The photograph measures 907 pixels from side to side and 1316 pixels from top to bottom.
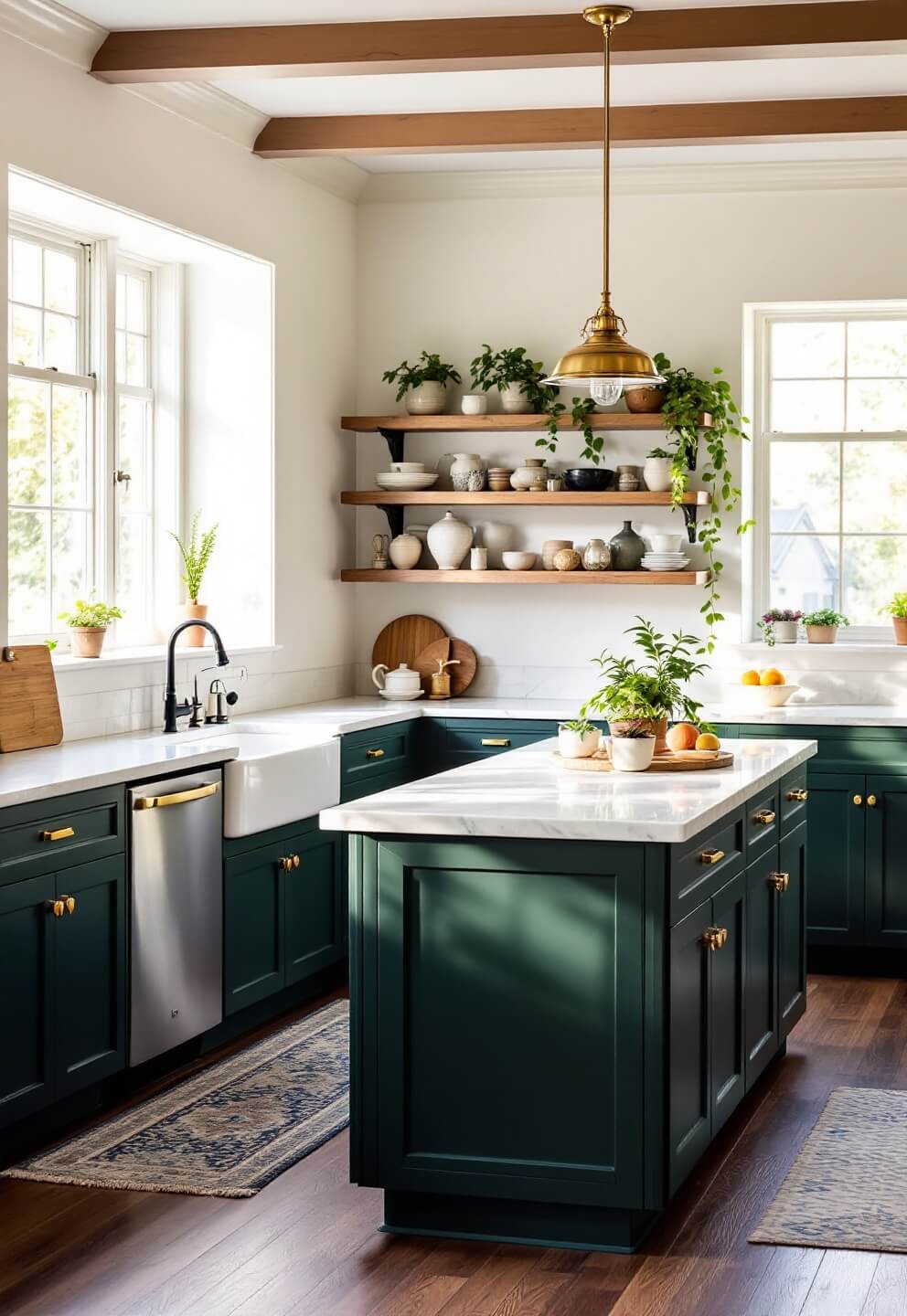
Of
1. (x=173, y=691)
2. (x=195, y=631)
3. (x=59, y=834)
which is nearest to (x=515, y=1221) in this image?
(x=59, y=834)

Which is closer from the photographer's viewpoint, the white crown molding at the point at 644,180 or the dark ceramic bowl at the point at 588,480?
the white crown molding at the point at 644,180

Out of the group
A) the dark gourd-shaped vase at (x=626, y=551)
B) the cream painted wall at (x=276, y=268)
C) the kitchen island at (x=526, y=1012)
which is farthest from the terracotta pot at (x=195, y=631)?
the kitchen island at (x=526, y=1012)

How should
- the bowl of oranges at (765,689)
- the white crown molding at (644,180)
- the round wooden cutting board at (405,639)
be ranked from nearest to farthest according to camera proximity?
the bowl of oranges at (765,689) → the white crown molding at (644,180) → the round wooden cutting board at (405,639)

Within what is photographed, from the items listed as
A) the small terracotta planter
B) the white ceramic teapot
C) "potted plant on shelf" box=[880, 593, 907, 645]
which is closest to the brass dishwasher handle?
the white ceramic teapot

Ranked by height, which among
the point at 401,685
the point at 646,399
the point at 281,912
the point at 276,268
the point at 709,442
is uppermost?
the point at 276,268

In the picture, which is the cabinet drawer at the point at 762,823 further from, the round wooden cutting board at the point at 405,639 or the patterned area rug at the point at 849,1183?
the round wooden cutting board at the point at 405,639

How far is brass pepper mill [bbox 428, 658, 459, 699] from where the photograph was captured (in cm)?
688

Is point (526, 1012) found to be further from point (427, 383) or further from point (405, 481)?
point (427, 383)

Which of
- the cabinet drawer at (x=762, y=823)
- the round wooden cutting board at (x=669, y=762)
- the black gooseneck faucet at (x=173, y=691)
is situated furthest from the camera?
the black gooseneck faucet at (x=173, y=691)

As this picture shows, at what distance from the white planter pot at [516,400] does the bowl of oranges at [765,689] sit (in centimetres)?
145

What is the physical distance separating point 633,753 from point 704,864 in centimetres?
64

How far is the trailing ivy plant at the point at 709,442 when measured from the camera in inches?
255

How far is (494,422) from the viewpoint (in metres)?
6.72

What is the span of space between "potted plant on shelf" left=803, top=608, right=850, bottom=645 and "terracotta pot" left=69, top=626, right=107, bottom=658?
9.75ft
